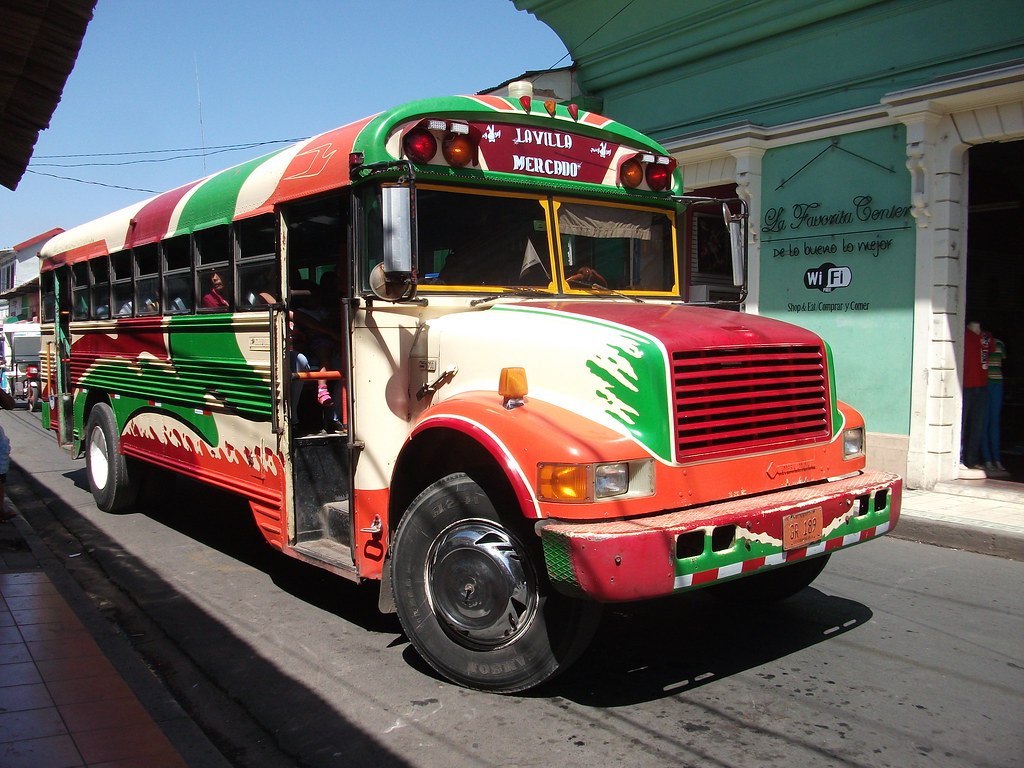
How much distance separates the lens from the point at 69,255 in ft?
30.8

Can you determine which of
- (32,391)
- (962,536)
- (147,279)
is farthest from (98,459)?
(32,391)

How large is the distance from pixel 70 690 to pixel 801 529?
135 inches

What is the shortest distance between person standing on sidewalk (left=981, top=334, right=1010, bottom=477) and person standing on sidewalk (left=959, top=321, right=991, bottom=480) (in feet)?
0.27

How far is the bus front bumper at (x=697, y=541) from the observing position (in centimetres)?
354

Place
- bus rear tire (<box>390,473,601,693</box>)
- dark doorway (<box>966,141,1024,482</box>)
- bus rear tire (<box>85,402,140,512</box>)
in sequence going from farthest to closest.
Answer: dark doorway (<box>966,141,1024,482</box>), bus rear tire (<box>85,402,140,512</box>), bus rear tire (<box>390,473,601,693</box>)

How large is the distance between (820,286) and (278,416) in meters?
7.27

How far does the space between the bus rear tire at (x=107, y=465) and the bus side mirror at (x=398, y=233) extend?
517 cm

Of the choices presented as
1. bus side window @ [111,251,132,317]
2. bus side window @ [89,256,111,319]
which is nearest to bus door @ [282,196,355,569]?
bus side window @ [111,251,132,317]

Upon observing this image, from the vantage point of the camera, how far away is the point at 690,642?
16.1 ft

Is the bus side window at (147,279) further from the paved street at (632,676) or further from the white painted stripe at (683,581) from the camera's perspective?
the white painted stripe at (683,581)

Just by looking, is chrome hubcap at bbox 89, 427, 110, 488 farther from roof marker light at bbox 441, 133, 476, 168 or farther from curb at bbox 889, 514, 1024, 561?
curb at bbox 889, 514, 1024, 561

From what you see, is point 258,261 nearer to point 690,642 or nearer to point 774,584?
point 690,642

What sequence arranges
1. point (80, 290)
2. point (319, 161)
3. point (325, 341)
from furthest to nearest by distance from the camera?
point (80, 290) < point (325, 341) < point (319, 161)

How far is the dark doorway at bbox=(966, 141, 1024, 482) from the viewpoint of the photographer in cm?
1166
